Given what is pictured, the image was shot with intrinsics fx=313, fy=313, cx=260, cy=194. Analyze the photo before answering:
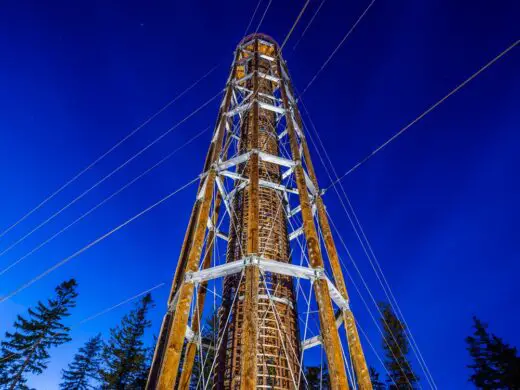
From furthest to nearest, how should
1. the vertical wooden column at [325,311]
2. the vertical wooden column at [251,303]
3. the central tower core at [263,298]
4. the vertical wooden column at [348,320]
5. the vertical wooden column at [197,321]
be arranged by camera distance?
1. the vertical wooden column at [197,321]
2. the central tower core at [263,298]
3. the vertical wooden column at [348,320]
4. the vertical wooden column at [325,311]
5. the vertical wooden column at [251,303]

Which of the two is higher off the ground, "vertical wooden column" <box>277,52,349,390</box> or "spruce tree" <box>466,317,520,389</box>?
"spruce tree" <box>466,317,520,389</box>

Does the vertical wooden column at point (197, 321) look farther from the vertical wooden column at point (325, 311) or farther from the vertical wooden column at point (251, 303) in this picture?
the vertical wooden column at point (325, 311)

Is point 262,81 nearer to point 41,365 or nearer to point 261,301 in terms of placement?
point 261,301

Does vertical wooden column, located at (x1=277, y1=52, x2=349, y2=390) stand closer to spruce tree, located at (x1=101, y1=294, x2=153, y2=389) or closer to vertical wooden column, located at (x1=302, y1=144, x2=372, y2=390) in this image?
vertical wooden column, located at (x1=302, y1=144, x2=372, y2=390)

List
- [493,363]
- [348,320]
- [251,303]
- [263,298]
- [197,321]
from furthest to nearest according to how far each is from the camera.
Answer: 1. [493,363]
2. [197,321]
3. [263,298]
4. [348,320]
5. [251,303]

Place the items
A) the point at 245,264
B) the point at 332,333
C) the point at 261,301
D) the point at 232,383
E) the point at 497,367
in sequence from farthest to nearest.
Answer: the point at 497,367, the point at 261,301, the point at 232,383, the point at 245,264, the point at 332,333

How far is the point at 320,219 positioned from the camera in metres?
8.05

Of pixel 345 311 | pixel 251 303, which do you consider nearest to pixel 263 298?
pixel 345 311

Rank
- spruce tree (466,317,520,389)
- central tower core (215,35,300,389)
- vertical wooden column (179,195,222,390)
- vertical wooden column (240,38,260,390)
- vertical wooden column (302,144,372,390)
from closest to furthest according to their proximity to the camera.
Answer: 1. vertical wooden column (240,38,260,390)
2. vertical wooden column (302,144,372,390)
3. central tower core (215,35,300,389)
4. vertical wooden column (179,195,222,390)
5. spruce tree (466,317,520,389)

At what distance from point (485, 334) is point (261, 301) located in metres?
31.3

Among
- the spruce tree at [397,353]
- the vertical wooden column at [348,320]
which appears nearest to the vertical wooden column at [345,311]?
the vertical wooden column at [348,320]

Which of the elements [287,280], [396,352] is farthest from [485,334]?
[287,280]

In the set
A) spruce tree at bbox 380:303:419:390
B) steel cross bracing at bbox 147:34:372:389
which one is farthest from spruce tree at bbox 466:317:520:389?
steel cross bracing at bbox 147:34:372:389

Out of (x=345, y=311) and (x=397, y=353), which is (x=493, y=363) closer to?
(x=397, y=353)
